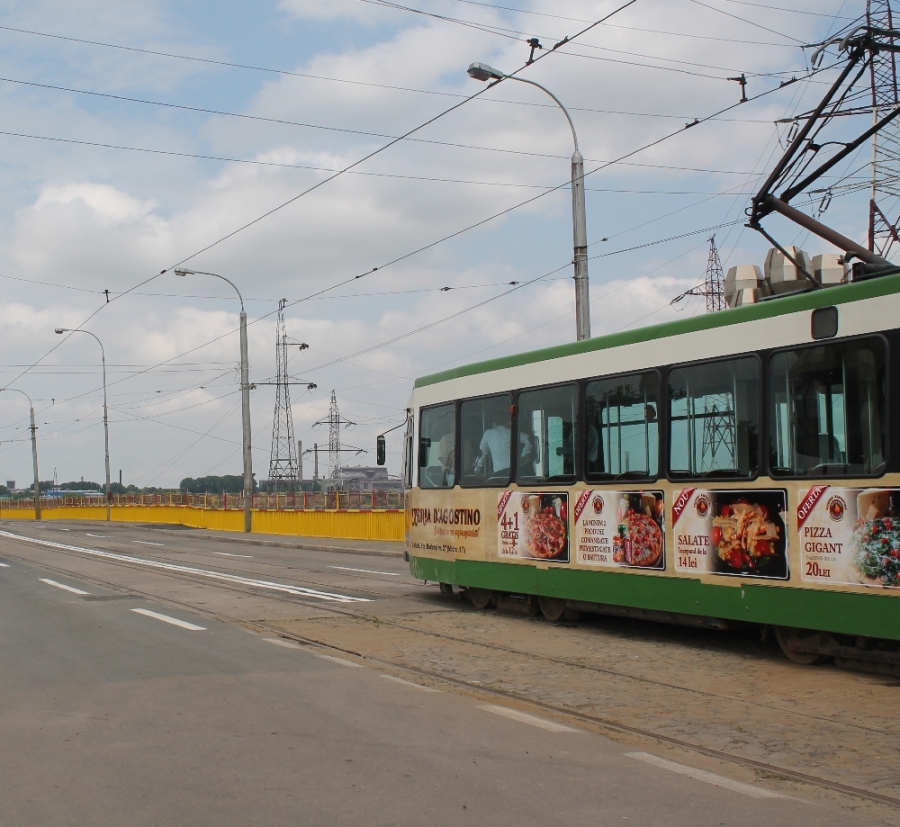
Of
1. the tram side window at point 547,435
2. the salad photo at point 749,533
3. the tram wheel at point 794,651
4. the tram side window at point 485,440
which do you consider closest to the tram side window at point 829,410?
the salad photo at point 749,533

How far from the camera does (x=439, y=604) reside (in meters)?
15.0

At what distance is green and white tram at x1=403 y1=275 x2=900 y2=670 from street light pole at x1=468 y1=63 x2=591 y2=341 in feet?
12.9

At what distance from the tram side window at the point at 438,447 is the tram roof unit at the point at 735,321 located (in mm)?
1140

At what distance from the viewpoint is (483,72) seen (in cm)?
1700

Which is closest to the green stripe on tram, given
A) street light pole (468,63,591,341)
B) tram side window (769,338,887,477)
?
tram side window (769,338,887,477)

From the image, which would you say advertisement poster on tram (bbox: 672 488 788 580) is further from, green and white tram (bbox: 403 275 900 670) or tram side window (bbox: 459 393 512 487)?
tram side window (bbox: 459 393 512 487)

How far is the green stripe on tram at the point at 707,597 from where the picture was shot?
8336 mm

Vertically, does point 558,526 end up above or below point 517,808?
above

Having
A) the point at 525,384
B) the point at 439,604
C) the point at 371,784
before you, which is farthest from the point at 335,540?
the point at 371,784

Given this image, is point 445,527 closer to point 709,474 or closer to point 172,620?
point 172,620

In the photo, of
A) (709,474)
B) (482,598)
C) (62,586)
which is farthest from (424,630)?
(62,586)

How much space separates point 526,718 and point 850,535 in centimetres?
302

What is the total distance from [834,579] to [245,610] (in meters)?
7.98

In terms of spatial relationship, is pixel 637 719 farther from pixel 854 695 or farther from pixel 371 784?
pixel 371 784
